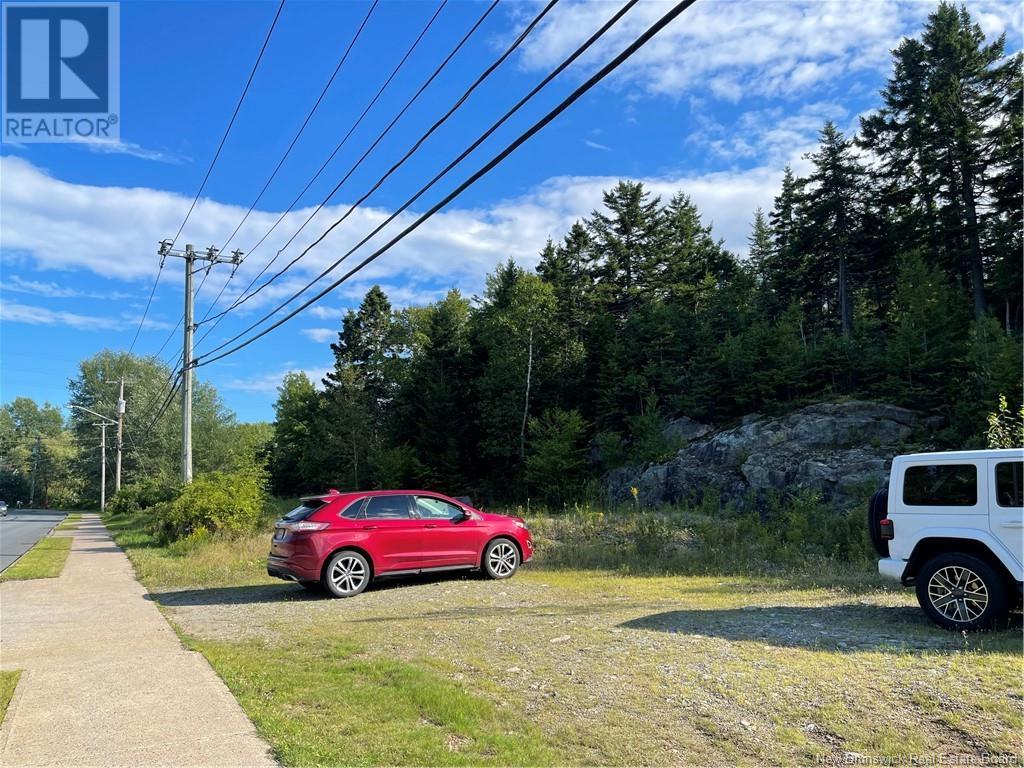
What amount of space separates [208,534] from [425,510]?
11.7 metres

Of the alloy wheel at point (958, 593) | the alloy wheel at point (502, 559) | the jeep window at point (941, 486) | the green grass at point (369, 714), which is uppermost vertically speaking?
the jeep window at point (941, 486)

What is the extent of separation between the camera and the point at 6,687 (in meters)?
6.16

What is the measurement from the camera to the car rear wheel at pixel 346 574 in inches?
426

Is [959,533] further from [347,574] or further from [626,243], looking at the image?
[626,243]

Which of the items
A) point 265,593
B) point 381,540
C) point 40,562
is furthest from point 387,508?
point 40,562

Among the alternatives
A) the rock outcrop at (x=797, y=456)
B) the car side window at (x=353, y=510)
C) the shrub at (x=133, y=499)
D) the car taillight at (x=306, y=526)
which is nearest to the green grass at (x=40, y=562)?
the car taillight at (x=306, y=526)

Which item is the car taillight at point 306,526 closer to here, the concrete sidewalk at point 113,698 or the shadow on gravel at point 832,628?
the concrete sidewalk at point 113,698

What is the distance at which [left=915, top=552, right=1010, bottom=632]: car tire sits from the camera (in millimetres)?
6949

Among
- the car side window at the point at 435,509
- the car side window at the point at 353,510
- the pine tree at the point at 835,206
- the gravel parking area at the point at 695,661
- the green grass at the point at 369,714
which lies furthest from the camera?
the pine tree at the point at 835,206

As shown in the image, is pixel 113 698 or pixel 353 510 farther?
pixel 353 510

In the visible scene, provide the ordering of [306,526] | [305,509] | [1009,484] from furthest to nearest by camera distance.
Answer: [305,509]
[306,526]
[1009,484]

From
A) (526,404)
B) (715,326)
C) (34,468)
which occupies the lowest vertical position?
(34,468)

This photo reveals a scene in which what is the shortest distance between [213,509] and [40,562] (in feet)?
14.6

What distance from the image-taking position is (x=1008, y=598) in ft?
22.7
